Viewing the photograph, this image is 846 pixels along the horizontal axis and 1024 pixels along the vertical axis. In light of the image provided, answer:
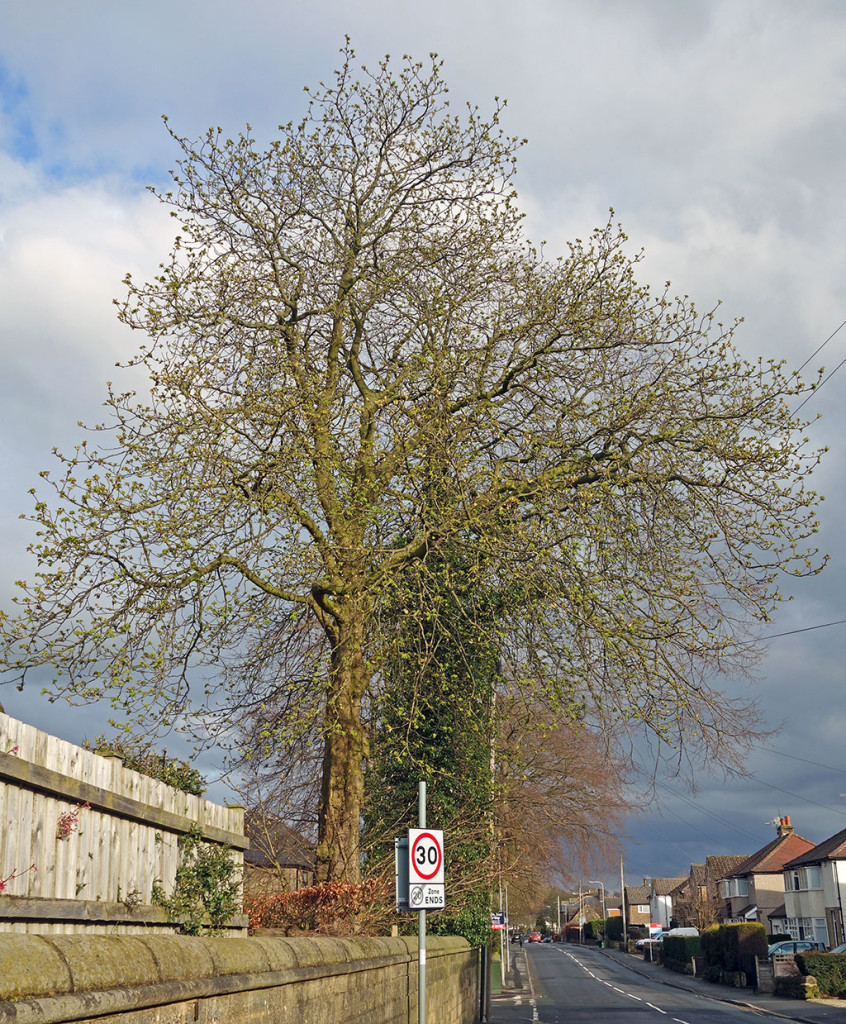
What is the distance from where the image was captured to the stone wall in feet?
11.1

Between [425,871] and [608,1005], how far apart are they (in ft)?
94.0

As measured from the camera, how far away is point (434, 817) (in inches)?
675

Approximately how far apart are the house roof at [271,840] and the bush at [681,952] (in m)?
51.5

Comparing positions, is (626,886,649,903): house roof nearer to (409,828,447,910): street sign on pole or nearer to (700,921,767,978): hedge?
(700,921,767,978): hedge

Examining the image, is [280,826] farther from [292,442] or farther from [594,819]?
[594,819]

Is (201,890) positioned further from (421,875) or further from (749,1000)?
(749,1000)

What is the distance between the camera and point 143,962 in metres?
4.18

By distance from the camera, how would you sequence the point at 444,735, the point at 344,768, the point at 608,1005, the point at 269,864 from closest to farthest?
the point at 269,864 → the point at 344,768 → the point at 444,735 → the point at 608,1005

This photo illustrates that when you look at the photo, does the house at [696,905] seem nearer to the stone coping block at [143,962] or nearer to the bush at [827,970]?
the bush at [827,970]

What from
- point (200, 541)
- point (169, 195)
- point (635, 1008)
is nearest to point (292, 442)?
point (200, 541)

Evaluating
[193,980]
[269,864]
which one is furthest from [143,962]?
[269,864]

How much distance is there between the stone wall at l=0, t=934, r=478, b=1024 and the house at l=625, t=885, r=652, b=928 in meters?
149

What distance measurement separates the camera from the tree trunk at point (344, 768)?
12.9 meters

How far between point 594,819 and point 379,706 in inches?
1164
